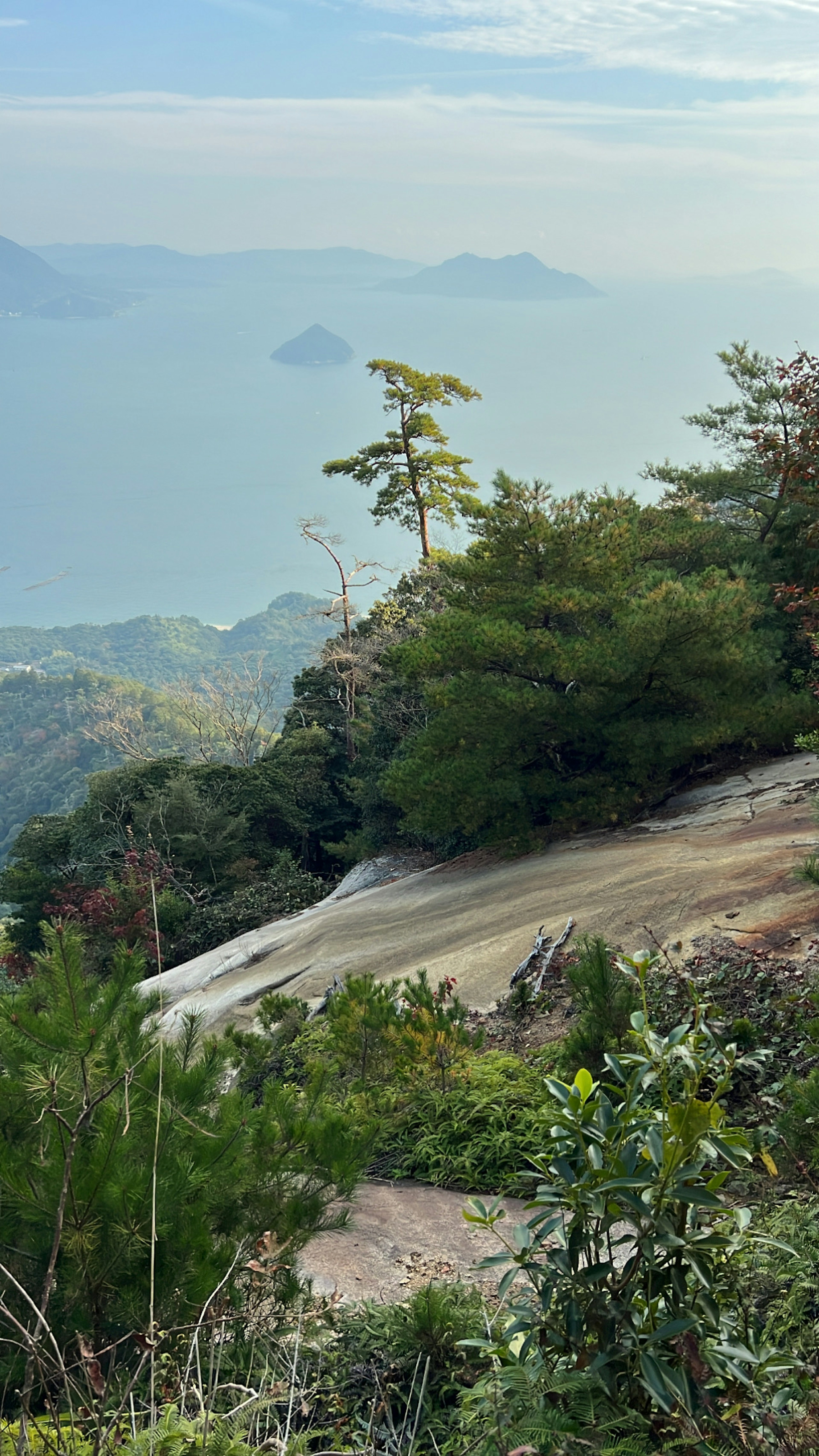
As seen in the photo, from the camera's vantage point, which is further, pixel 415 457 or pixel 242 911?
pixel 415 457

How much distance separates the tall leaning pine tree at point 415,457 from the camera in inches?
973

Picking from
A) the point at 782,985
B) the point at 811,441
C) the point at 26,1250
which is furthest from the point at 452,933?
the point at 26,1250

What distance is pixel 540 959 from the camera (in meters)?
7.52

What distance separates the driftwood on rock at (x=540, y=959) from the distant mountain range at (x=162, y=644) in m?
82.5

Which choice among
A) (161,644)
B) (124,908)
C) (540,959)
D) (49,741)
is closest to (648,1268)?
(540,959)

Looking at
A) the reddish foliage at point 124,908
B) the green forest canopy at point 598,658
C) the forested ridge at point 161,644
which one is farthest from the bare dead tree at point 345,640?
the forested ridge at point 161,644

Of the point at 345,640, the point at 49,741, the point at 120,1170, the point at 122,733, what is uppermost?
the point at 49,741

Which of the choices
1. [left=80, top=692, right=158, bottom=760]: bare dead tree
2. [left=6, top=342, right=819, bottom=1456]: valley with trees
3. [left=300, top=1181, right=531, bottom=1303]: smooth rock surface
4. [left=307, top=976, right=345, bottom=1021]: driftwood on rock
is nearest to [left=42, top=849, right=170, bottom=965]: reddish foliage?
[left=6, top=342, right=819, bottom=1456]: valley with trees

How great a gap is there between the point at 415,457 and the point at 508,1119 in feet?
72.8

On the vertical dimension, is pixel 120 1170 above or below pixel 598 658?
below

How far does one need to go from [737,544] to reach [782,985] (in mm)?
9776

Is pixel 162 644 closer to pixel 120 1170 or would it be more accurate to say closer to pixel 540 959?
pixel 540 959

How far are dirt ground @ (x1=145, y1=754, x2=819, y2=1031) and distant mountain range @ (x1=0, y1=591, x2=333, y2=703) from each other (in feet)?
256

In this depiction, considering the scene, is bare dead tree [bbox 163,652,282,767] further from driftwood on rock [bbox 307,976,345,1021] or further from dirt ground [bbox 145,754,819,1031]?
driftwood on rock [bbox 307,976,345,1021]
